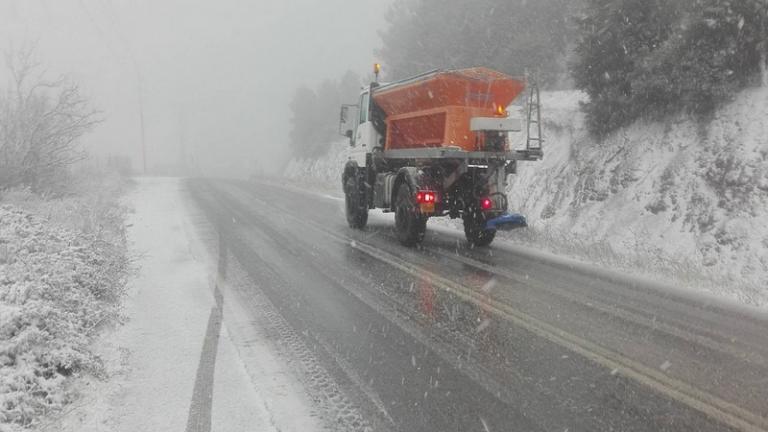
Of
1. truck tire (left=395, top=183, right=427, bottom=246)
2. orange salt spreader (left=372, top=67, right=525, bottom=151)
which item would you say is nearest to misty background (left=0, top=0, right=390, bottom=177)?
truck tire (left=395, top=183, right=427, bottom=246)

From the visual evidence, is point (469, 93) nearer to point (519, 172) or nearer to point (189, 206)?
point (519, 172)

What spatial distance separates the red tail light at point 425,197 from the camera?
32.0 feet

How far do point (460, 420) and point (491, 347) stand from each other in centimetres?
141

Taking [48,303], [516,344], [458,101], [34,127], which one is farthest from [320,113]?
[516,344]

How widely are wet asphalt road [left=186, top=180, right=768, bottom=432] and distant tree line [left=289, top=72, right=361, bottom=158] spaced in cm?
3371

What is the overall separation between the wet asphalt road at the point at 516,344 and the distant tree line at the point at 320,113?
33.7 meters

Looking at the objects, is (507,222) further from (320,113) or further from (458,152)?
(320,113)

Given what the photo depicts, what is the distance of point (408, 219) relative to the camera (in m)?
10.2

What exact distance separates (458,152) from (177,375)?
6236 mm

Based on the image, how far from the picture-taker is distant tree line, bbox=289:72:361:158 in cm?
4209

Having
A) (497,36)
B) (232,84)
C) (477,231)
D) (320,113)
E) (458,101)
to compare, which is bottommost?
(477,231)

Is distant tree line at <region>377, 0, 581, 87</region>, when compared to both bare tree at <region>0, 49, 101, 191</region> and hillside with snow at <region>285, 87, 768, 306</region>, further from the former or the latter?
bare tree at <region>0, 49, 101, 191</region>

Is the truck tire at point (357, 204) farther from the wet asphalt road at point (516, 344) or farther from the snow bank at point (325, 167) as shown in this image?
the snow bank at point (325, 167)

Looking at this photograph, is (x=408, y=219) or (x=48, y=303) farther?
(x=408, y=219)
